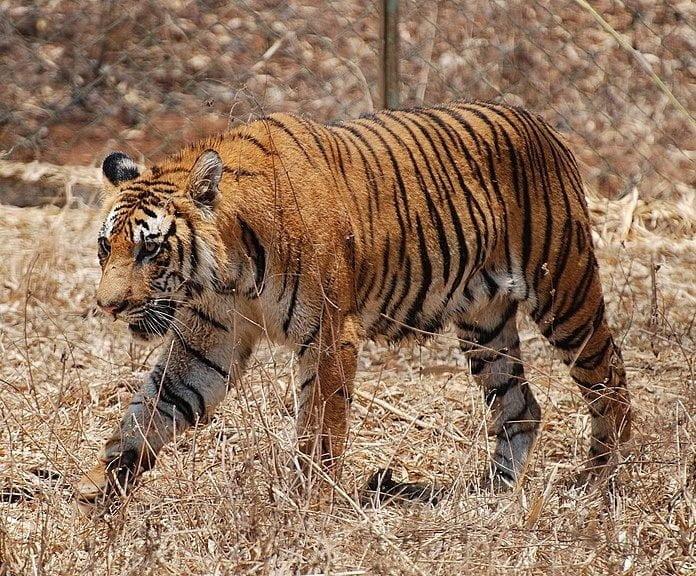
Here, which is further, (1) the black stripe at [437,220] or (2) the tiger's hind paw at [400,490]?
(1) the black stripe at [437,220]

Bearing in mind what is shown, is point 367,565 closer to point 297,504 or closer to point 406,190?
point 297,504

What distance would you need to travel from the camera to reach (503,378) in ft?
16.9

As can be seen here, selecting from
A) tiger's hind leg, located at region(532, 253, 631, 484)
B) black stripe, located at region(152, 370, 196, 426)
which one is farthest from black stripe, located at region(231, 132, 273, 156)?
tiger's hind leg, located at region(532, 253, 631, 484)

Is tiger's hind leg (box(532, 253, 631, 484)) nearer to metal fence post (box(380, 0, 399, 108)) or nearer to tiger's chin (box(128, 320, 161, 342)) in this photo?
tiger's chin (box(128, 320, 161, 342))

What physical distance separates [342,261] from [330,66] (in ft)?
16.2

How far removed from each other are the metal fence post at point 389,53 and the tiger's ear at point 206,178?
2.22 meters

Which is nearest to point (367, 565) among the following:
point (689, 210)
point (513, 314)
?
point (513, 314)

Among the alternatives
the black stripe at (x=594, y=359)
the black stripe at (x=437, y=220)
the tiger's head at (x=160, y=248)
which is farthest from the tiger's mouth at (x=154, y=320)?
the black stripe at (x=594, y=359)

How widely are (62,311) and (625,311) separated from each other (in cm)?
272

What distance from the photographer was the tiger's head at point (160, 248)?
3979mm

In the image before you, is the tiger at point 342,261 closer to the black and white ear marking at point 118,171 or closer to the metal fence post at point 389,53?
the black and white ear marking at point 118,171

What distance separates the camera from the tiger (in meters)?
4.07

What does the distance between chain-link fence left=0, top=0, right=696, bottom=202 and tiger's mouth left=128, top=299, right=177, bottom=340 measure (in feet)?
13.6

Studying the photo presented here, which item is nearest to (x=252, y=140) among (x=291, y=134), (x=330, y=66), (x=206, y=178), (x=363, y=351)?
(x=291, y=134)
